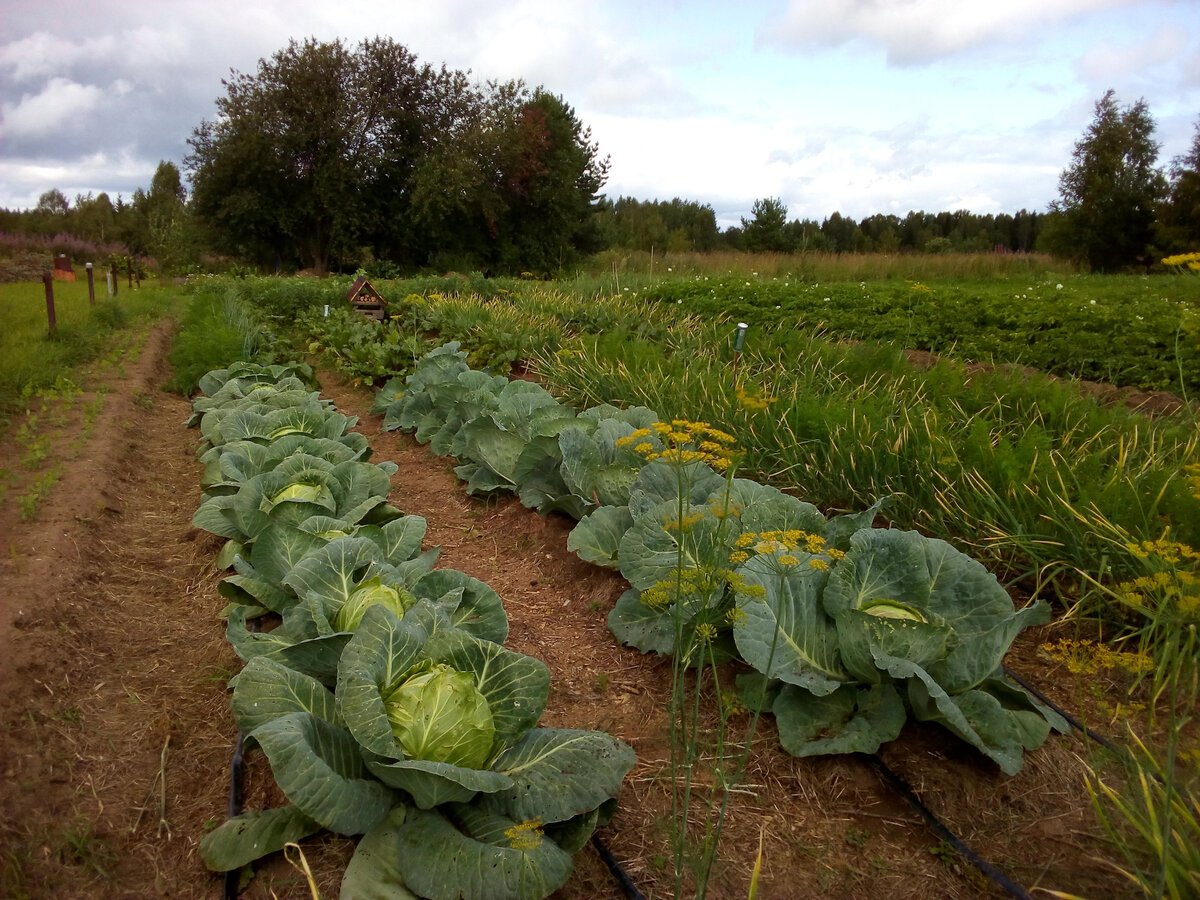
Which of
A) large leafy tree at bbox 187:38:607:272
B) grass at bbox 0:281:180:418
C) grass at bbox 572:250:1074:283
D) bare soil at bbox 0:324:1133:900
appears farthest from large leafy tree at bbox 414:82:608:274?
bare soil at bbox 0:324:1133:900

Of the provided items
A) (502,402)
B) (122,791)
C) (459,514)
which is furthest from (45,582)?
(502,402)

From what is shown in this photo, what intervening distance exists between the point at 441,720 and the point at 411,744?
89 millimetres

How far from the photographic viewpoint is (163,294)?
16.0 m

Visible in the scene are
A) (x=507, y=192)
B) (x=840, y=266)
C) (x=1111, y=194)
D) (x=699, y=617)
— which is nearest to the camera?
(x=699, y=617)

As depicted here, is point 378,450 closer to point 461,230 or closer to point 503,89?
point 461,230

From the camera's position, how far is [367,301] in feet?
34.1

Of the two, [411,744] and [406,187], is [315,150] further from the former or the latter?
[411,744]

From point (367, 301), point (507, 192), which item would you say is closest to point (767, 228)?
point (507, 192)

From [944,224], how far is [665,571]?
51115 mm

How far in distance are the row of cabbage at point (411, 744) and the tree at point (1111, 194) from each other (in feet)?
86.6

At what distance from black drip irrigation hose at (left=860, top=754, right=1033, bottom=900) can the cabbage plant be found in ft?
2.46

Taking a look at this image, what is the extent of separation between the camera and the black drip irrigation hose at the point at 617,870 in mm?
1701

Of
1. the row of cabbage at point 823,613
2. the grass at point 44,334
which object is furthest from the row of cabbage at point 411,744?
the grass at point 44,334

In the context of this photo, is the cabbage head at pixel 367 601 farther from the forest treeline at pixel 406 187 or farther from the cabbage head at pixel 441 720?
the forest treeline at pixel 406 187
